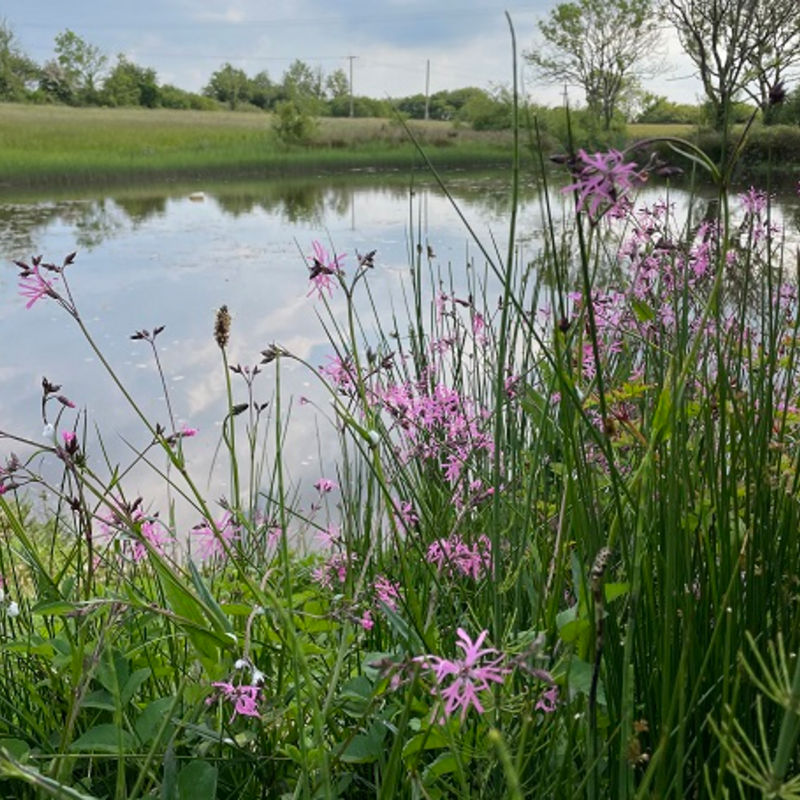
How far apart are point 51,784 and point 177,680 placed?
0.58m

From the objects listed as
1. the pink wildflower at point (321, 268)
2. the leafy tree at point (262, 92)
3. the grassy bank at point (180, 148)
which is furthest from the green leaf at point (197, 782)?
the leafy tree at point (262, 92)

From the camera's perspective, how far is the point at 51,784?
0.46 m

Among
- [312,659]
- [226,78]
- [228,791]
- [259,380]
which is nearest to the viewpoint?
[228,791]

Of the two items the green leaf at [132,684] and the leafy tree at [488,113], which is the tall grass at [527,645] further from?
the leafy tree at [488,113]

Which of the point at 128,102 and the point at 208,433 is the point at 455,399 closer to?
the point at 208,433

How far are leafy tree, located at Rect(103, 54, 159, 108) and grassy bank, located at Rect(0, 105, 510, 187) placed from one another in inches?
522

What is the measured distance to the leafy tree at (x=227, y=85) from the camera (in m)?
53.6

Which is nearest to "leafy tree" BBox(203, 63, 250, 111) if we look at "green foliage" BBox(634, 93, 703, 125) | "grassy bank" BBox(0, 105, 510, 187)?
"grassy bank" BBox(0, 105, 510, 187)

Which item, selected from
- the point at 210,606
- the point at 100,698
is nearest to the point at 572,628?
the point at 210,606

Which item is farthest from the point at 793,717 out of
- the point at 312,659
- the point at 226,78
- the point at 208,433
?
the point at 226,78

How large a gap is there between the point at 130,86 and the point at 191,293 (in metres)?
39.1

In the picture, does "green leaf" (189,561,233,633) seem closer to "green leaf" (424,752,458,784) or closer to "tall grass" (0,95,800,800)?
"tall grass" (0,95,800,800)

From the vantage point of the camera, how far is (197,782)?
741 millimetres

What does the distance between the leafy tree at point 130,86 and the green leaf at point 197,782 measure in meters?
43.7
